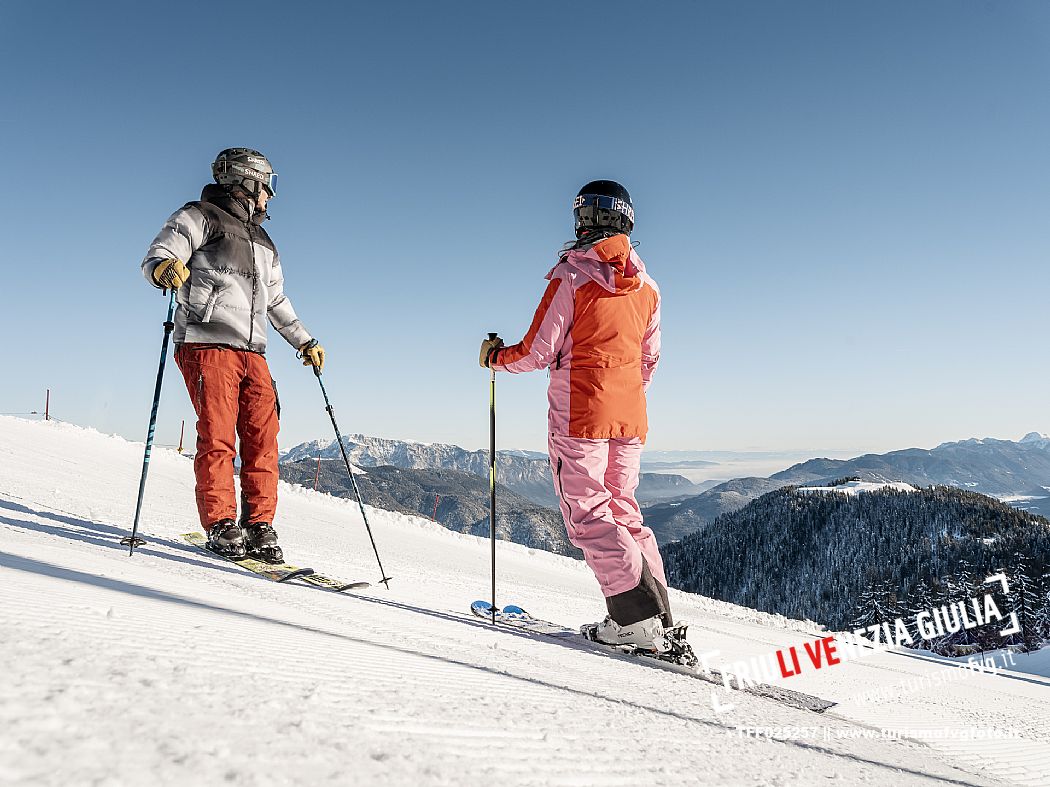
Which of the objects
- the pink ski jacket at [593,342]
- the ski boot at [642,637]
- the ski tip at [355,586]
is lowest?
the ski boot at [642,637]

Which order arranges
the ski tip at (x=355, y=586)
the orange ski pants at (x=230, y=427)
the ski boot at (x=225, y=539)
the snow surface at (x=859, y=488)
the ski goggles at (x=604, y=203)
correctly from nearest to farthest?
the ski goggles at (x=604, y=203) < the ski tip at (x=355, y=586) < the orange ski pants at (x=230, y=427) < the ski boot at (x=225, y=539) < the snow surface at (x=859, y=488)

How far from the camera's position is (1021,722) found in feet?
12.0

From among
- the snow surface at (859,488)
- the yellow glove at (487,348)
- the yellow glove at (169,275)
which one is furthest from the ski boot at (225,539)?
the snow surface at (859,488)

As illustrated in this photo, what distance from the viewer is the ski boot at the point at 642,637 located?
3.37 metres

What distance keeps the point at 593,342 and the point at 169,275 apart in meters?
A: 2.86

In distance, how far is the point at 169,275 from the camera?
4.18 metres

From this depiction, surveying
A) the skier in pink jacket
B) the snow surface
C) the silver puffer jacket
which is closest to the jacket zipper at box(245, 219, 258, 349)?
the silver puffer jacket

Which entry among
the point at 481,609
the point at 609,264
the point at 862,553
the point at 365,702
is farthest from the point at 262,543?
the point at 862,553

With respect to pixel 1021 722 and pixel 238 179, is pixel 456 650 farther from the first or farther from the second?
pixel 238 179

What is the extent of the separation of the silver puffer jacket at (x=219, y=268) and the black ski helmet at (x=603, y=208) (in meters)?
2.64

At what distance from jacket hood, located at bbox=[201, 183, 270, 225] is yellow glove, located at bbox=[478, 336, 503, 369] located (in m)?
2.29

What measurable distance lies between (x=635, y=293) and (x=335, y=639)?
256 centimetres

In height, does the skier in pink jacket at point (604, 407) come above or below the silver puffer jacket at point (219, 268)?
below

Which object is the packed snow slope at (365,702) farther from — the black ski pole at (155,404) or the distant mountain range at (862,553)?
the distant mountain range at (862,553)
